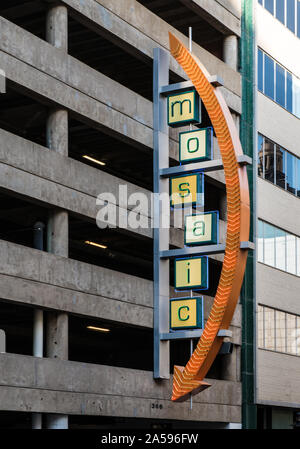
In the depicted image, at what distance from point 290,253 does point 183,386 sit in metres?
15.3

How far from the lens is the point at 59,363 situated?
32844 millimetres

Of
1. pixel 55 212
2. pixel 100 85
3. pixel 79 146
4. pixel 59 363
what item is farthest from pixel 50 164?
pixel 79 146

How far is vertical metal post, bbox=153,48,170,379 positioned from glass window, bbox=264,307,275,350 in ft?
30.2

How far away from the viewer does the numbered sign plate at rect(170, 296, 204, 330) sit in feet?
120

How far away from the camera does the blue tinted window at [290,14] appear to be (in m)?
51.7

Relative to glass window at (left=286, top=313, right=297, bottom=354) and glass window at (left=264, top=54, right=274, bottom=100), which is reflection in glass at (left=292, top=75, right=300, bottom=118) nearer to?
glass window at (left=264, top=54, right=274, bottom=100)

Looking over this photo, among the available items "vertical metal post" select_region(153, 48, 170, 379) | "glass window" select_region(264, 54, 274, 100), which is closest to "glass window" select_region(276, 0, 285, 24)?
"glass window" select_region(264, 54, 274, 100)

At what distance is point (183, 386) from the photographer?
1439 inches

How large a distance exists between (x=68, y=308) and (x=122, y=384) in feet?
14.7

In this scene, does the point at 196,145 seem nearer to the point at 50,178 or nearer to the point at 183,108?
the point at 183,108

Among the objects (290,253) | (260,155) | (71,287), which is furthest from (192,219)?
(290,253)

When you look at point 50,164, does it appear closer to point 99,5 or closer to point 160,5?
point 99,5

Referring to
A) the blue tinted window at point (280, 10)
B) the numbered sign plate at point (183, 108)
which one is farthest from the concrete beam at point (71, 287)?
the blue tinted window at point (280, 10)

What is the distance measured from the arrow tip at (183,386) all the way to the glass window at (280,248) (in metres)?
13.3
